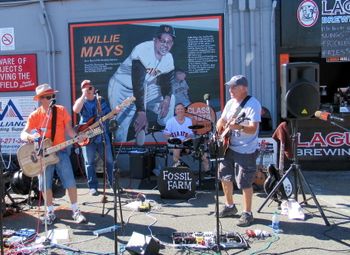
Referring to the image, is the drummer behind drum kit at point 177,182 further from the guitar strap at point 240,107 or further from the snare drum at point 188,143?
the guitar strap at point 240,107

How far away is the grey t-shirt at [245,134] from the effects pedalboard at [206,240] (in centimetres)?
106

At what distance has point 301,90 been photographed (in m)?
5.79

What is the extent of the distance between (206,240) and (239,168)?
3.68 ft

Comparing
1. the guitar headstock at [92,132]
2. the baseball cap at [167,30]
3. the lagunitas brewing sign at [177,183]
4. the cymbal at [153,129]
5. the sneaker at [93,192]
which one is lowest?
the sneaker at [93,192]

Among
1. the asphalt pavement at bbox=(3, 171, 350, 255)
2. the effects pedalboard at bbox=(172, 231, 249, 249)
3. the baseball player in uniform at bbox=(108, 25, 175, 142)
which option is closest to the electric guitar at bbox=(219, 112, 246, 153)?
the asphalt pavement at bbox=(3, 171, 350, 255)

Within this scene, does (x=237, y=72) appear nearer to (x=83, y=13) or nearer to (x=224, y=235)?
(x=83, y=13)

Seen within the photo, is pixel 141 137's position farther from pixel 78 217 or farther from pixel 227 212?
pixel 227 212

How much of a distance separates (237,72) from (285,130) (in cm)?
256

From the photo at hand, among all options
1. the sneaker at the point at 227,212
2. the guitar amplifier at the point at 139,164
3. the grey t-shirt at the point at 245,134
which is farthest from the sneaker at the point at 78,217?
the guitar amplifier at the point at 139,164

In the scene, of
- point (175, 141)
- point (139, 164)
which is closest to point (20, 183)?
point (139, 164)

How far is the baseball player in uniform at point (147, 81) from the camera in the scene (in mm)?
9188

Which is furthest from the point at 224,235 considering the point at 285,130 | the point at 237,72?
the point at 237,72

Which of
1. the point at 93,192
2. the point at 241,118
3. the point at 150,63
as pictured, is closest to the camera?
the point at 241,118

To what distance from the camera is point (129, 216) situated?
6219 millimetres
